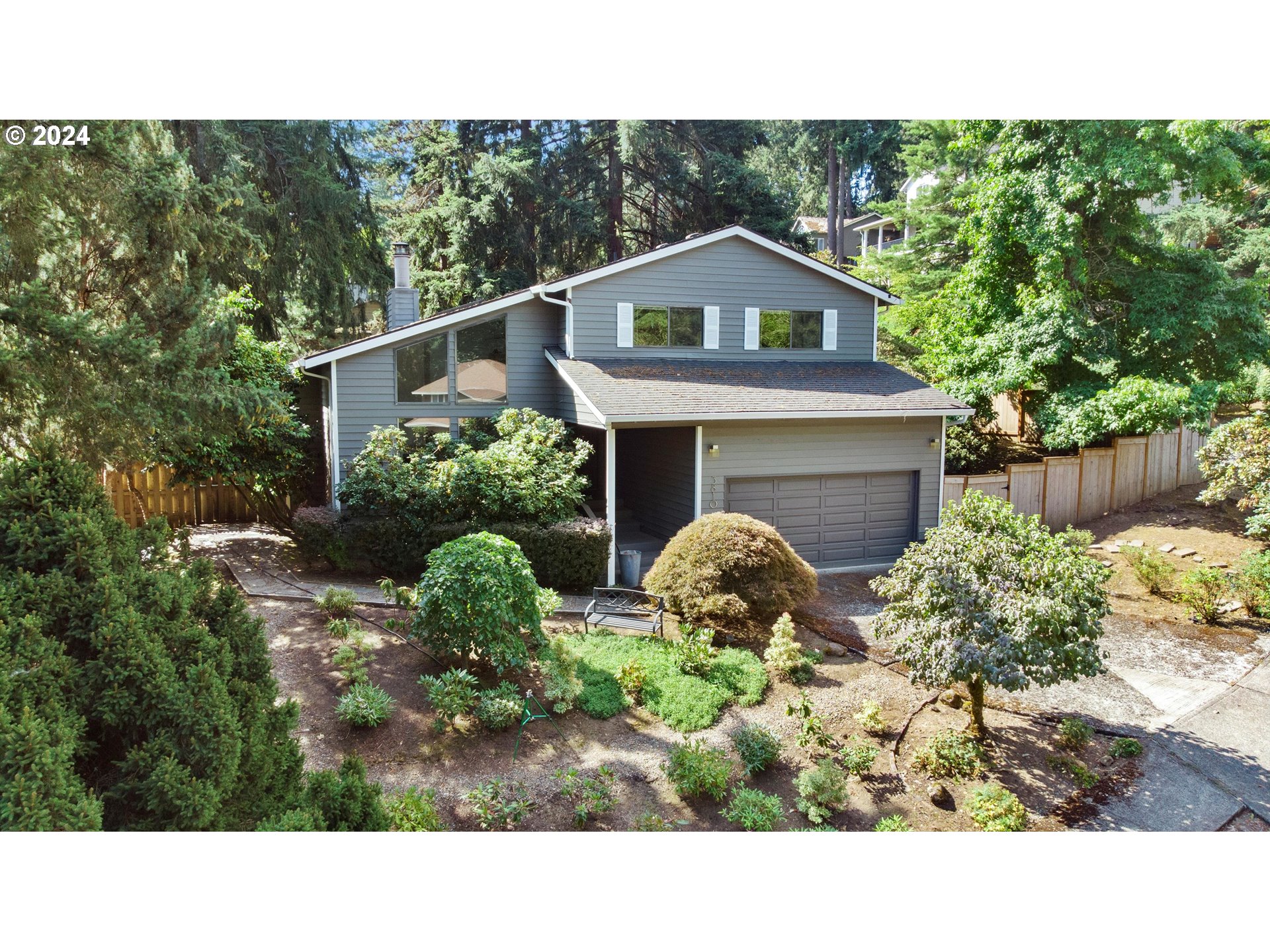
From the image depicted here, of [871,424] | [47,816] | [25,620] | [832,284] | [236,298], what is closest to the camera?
[47,816]

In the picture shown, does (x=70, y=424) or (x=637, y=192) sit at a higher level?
(x=637, y=192)

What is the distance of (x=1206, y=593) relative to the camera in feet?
34.2

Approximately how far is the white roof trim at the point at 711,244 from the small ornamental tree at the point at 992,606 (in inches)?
310

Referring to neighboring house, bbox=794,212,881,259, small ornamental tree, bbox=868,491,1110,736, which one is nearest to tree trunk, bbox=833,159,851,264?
neighboring house, bbox=794,212,881,259

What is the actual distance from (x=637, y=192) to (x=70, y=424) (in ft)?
65.7

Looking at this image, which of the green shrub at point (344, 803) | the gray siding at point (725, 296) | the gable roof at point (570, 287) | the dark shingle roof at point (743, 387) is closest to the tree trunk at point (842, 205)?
the gray siding at point (725, 296)

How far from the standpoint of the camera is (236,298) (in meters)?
11.6

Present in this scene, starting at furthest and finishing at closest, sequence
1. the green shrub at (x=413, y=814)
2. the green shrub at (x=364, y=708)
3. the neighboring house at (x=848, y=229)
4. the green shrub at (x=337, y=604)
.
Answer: the neighboring house at (x=848, y=229)
the green shrub at (x=337, y=604)
the green shrub at (x=364, y=708)
the green shrub at (x=413, y=814)

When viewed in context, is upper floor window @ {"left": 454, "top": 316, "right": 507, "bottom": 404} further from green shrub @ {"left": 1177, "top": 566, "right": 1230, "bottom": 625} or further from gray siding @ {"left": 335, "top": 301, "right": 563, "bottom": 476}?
green shrub @ {"left": 1177, "top": 566, "right": 1230, "bottom": 625}

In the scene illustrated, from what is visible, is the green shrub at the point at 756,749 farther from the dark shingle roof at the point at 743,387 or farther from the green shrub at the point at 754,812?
the dark shingle roof at the point at 743,387

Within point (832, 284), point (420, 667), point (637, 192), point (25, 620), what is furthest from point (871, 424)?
point (637, 192)

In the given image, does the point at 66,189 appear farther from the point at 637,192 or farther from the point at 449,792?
the point at 637,192

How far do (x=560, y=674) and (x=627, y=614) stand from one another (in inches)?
68.8

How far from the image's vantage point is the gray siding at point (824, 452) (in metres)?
12.2
